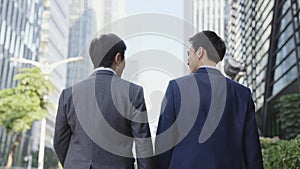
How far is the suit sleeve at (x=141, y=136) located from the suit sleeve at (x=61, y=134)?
0.49m

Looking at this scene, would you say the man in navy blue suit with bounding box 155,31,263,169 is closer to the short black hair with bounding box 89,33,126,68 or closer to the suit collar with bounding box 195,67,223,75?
the suit collar with bounding box 195,67,223,75

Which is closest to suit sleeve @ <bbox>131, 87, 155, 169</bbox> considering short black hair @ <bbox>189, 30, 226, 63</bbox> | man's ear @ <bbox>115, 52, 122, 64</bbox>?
man's ear @ <bbox>115, 52, 122, 64</bbox>

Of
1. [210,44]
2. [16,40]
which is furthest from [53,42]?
[210,44]

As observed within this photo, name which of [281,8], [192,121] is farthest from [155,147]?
[281,8]

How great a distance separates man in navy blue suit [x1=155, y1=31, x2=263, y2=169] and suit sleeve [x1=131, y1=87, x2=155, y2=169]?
9 centimetres

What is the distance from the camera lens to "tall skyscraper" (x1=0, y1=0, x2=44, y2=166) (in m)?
34.4

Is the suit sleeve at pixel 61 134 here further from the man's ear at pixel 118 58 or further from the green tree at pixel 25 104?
the green tree at pixel 25 104

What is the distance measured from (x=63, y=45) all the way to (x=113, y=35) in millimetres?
71968

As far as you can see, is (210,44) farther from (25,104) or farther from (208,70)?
(25,104)

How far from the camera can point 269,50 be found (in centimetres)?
3148

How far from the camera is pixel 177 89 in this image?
2850mm

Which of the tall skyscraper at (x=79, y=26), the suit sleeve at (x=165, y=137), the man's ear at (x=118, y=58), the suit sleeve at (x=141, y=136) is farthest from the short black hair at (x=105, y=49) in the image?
the tall skyscraper at (x=79, y=26)

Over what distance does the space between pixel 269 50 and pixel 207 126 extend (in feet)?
99.1

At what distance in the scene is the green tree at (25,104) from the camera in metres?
16.6
